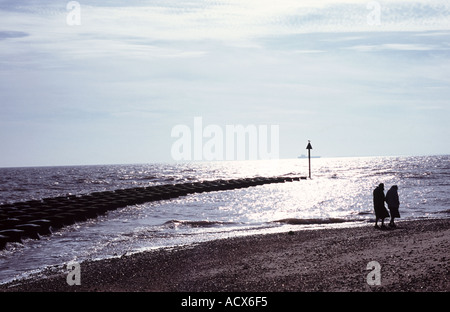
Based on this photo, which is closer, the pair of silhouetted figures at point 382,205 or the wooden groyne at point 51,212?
the pair of silhouetted figures at point 382,205

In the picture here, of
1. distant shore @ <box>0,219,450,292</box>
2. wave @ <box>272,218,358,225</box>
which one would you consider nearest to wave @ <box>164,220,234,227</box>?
wave @ <box>272,218,358,225</box>

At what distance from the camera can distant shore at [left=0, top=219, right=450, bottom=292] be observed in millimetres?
9070

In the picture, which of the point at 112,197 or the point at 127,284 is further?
the point at 112,197

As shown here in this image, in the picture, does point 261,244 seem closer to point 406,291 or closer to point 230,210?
point 406,291

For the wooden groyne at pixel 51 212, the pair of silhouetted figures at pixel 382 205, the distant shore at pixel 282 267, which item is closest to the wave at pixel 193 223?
the wooden groyne at pixel 51 212

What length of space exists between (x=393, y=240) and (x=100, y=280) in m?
7.49

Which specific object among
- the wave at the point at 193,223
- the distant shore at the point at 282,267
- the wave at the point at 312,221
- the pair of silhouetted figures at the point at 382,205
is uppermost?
the pair of silhouetted figures at the point at 382,205

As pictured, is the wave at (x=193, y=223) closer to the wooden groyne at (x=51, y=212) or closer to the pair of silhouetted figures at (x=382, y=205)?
the wooden groyne at (x=51, y=212)

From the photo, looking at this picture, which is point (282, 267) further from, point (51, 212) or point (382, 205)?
point (51, 212)

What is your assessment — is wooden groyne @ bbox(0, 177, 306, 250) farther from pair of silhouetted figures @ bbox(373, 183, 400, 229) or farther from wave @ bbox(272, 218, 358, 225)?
pair of silhouetted figures @ bbox(373, 183, 400, 229)

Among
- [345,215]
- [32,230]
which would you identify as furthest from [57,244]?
[345,215]

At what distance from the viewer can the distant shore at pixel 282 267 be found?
9.07 meters

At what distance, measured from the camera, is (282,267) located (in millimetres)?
11062

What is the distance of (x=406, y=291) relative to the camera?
321 inches
